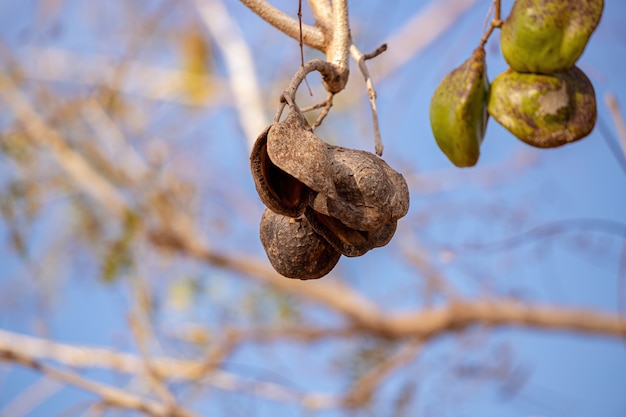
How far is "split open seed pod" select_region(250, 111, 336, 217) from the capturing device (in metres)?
0.86

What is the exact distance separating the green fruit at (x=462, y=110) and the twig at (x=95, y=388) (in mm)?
1335

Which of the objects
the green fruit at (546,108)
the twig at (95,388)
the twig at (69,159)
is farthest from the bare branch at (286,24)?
the twig at (69,159)

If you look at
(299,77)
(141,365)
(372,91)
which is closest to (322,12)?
(372,91)


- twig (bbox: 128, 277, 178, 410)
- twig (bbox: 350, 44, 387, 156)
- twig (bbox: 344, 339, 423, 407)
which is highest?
twig (bbox: 350, 44, 387, 156)

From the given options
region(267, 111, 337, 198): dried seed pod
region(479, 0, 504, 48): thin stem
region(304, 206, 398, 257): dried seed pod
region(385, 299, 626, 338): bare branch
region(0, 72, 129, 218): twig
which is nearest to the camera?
region(267, 111, 337, 198): dried seed pod

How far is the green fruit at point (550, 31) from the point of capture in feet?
3.58

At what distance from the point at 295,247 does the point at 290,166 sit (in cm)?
19

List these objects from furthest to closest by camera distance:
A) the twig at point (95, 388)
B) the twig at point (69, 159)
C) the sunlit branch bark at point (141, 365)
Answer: the twig at point (69, 159), the sunlit branch bark at point (141, 365), the twig at point (95, 388)

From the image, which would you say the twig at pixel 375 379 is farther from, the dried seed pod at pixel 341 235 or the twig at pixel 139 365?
the dried seed pod at pixel 341 235

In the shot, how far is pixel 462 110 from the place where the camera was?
1183mm

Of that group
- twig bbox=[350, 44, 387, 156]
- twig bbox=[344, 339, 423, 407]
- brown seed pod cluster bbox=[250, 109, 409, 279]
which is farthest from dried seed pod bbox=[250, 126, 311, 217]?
twig bbox=[344, 339, 423, 407]

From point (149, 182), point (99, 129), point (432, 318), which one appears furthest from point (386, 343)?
point (99, 129)

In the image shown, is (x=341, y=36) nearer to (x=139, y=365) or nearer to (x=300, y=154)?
(x=300, y=154)

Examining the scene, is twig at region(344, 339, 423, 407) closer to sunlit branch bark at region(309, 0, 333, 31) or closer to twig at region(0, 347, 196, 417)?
twig at region(0, 347, 196, 417)
